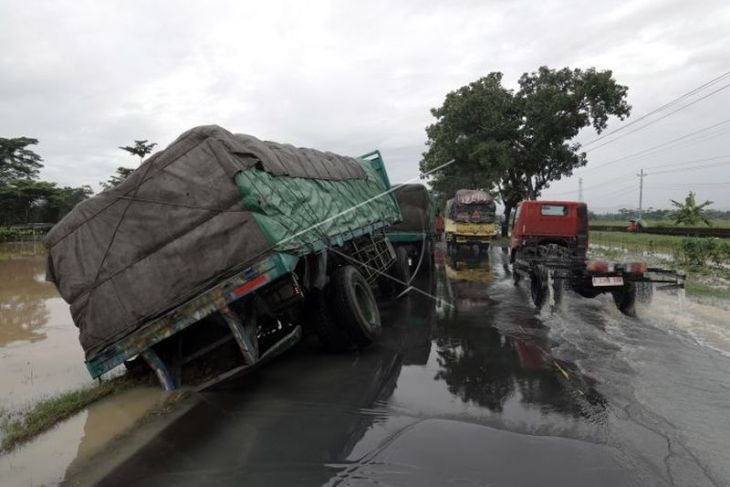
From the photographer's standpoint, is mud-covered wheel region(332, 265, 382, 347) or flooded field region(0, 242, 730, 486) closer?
flooded field region(0, 242, 730, 486)

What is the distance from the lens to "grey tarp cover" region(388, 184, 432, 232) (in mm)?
15703

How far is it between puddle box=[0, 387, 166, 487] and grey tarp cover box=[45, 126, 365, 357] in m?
0.69

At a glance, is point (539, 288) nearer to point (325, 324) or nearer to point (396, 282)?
point (396, 282)

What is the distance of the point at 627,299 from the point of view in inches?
376

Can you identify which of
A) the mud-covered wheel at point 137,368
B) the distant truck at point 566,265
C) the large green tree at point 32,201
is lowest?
the mud-covered wheel at point 137,368

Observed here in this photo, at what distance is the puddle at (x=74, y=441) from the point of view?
418 centimetres

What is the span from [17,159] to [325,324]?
41954 mm

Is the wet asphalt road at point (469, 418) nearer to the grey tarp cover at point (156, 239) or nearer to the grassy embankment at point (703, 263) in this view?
the grey tarp cover at point (156, 239)

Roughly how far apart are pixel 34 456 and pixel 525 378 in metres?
5.02

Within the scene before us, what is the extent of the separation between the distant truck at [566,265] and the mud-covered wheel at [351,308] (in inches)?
154

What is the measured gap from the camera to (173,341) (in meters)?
6.31

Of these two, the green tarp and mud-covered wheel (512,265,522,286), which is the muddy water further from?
mud-covered wheel (512,265,522,286)

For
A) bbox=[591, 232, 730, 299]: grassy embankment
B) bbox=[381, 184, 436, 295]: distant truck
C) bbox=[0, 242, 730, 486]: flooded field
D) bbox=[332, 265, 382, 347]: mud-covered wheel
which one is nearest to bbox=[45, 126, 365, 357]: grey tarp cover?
bbox=[0, 242, 730, 486]: flooded field

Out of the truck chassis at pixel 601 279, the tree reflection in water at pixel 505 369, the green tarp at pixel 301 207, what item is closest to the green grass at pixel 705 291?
the truck chassis at pixel 601 279
